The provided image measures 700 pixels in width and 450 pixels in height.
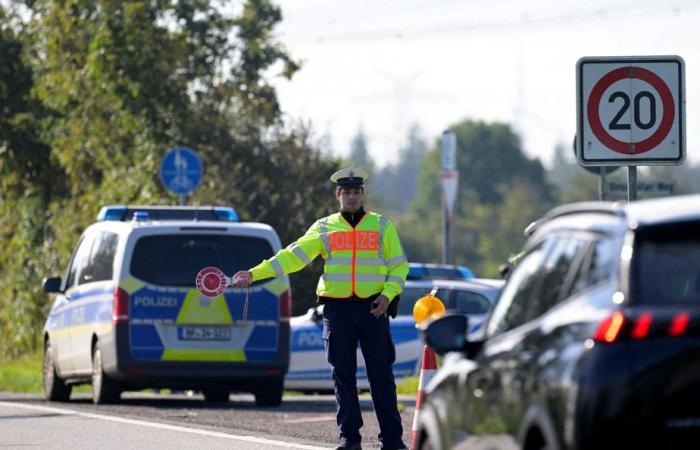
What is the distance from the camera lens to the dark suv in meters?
5.66

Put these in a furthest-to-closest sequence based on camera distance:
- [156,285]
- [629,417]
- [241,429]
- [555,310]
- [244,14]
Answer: [244,14]
[156,285]
[241,429]
[555,310]
[629,417]

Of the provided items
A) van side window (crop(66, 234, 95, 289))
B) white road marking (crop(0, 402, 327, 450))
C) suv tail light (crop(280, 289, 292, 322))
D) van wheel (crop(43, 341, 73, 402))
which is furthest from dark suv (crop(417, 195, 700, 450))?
van wheel (crop(43, 341, 73, 402))

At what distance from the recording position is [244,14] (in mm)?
31922

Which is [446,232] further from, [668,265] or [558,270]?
[668,265]

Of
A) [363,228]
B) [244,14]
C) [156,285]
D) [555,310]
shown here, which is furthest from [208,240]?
[244,14]

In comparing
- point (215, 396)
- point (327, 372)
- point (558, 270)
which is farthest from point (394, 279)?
point (327, 372)

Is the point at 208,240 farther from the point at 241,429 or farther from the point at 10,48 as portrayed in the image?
the point at 10,48

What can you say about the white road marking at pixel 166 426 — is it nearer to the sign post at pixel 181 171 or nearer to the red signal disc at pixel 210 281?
the red signal disc at pixel 210 281

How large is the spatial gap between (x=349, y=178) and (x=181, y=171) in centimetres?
1335

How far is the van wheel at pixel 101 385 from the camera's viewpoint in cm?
1855

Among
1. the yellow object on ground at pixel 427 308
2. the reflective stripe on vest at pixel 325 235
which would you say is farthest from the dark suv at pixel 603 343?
the reflective stripe on vest at pixel 325 235

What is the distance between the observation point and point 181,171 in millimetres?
25328

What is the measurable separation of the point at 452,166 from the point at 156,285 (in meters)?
12.3

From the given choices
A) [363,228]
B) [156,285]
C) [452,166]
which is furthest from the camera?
[452,166]
